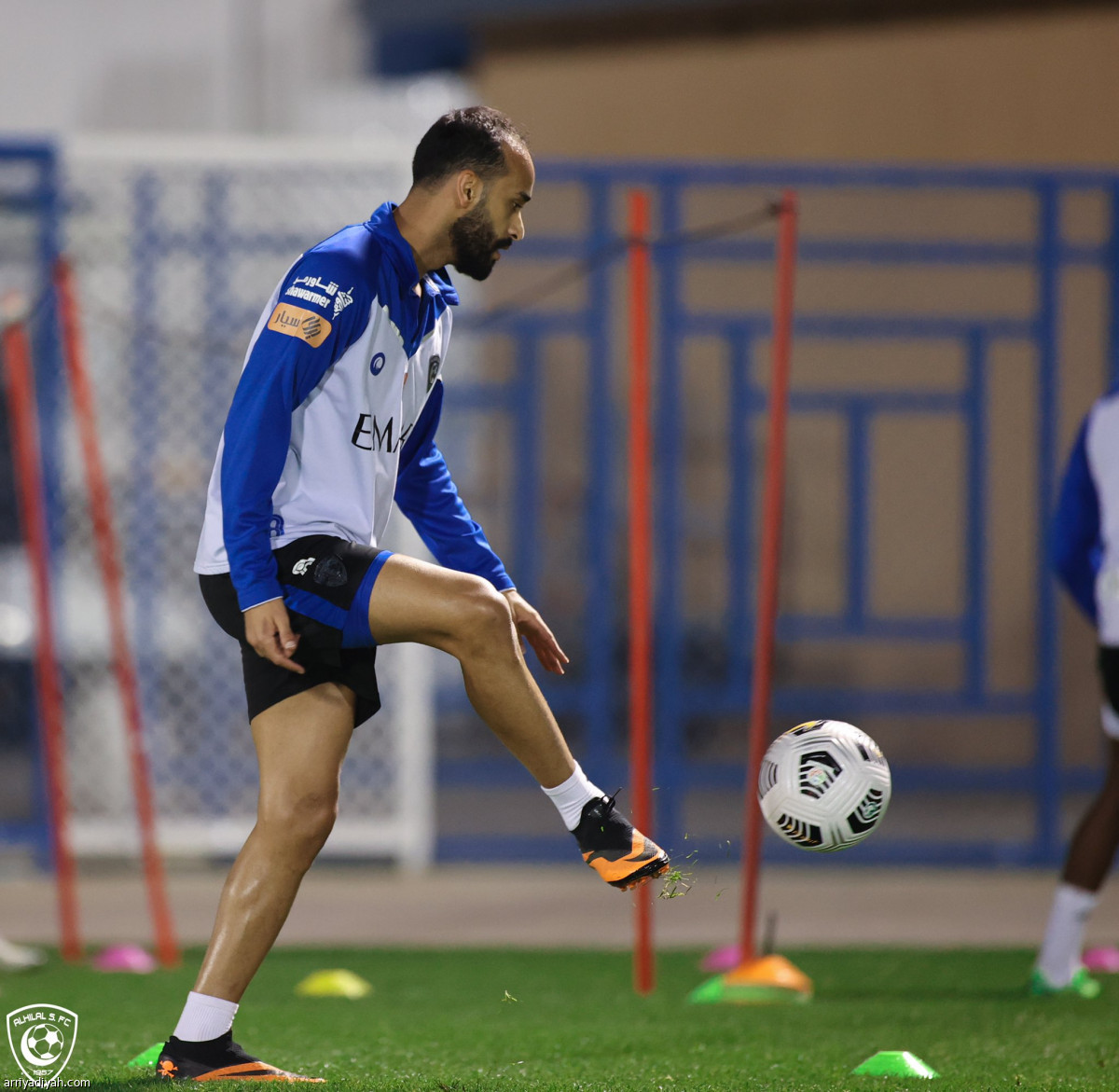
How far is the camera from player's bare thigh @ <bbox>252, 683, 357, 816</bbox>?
8.60 feet

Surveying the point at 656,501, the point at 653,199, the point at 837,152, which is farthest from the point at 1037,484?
the point at 837,152

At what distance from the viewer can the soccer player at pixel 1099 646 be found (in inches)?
164

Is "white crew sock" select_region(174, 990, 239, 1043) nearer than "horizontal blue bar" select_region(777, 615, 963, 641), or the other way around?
"white crew sock" select_region(174, 990, 239, 1043)

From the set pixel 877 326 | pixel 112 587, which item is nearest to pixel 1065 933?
pixel 112 587

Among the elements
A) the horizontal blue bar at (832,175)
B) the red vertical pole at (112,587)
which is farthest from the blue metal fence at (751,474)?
Answer: the red vertical pole at (112,587)

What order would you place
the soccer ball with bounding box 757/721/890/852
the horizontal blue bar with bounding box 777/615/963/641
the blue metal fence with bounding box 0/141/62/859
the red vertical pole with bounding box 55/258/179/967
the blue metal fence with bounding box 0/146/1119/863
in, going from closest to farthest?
1. the soccer ball with bounding box 757/721/890/852
2. the red vertical pole with bounding box 55/258/179/967
3. the blue metal fence with bounding box 0/141/62/859
4. the blue metal fence with bounding box 0/146/1119/863
5. the horizontal blue bar with bounding box 777/615/963/641

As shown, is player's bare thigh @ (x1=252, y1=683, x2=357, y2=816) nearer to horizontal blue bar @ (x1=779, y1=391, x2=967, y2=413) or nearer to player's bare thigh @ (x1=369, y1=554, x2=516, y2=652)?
player's bare thigh @ (x1=369, y1=554, x2=516, y2=652)

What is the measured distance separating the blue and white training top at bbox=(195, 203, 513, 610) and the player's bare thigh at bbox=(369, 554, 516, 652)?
159mm

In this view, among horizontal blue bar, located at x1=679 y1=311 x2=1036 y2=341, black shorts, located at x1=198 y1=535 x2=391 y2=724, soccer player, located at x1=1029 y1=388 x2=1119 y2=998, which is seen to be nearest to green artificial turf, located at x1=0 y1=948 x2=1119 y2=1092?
soccer player, located at x1=1029 y1=388 x2=1119 y2=998

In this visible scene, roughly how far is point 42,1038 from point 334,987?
3.70ft

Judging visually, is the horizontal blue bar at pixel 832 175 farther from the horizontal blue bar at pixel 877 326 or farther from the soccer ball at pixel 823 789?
the soccer ball at pixel 823 789

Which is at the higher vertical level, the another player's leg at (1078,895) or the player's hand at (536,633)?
the player's hand at (536,633)

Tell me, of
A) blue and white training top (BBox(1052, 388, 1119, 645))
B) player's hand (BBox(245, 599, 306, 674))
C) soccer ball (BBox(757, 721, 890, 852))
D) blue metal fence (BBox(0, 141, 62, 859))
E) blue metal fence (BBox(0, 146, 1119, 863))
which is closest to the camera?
Answer: player's hand (BBox(245, 599, 306, 674))

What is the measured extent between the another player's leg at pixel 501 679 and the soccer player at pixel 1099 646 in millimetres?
1940
